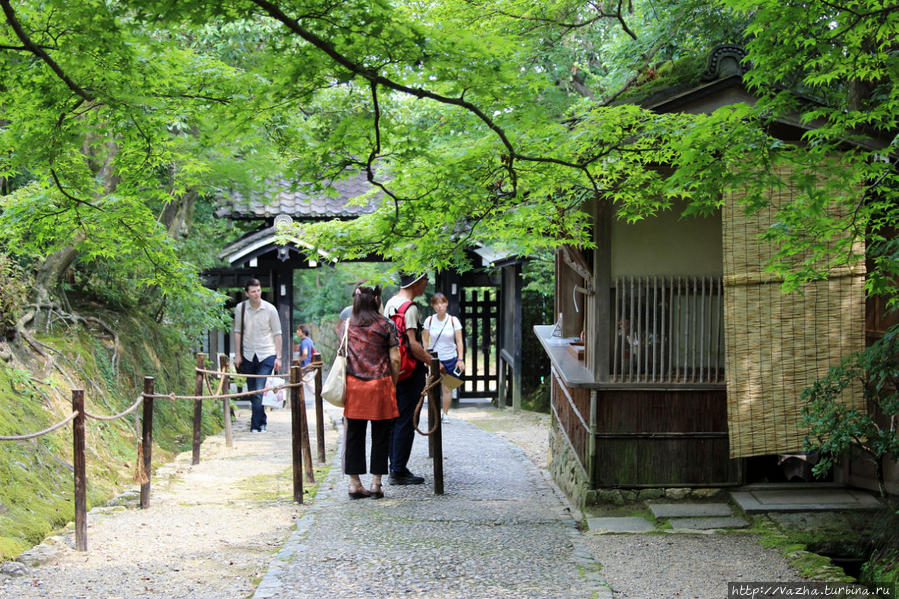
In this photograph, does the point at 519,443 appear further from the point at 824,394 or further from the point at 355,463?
the point at 824,394

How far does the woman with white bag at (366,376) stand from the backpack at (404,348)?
312 mm

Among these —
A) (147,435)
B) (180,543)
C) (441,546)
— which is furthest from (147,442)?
(441,546)

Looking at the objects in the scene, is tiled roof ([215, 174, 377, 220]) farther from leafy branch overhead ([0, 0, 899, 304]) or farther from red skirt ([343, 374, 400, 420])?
red skirt ([343, 374, 400, 420])

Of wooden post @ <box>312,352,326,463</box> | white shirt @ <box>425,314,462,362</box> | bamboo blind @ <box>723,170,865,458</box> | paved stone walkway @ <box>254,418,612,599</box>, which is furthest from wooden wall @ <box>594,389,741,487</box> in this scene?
white shirt @ <box>425,314,462,362</box>

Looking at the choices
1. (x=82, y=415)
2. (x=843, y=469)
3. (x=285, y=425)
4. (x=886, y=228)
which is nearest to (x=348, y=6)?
(x=82, y=415)

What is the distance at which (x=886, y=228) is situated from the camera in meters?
6.88

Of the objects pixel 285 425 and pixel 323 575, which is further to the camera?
pixel 285 425

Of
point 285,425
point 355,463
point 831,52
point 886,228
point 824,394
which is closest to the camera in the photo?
point 831,52

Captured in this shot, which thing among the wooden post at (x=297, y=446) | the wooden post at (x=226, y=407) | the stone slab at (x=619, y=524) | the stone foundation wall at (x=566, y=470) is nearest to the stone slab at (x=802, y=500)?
the stone slab at (x=619, y=524)

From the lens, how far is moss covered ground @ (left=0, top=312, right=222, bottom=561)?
6043 mm

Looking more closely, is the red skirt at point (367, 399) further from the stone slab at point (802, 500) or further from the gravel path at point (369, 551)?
the stone slab at point (802, 500)

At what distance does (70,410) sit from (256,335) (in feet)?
10.4

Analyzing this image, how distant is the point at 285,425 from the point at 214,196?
445cm

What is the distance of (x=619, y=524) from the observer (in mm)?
6602
